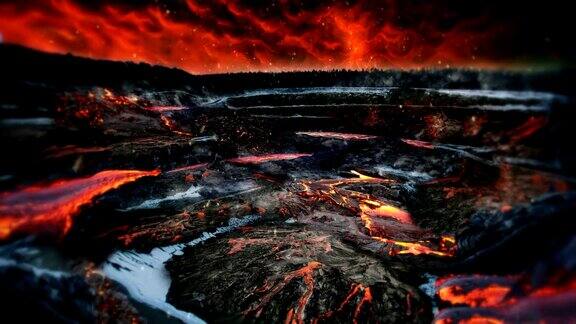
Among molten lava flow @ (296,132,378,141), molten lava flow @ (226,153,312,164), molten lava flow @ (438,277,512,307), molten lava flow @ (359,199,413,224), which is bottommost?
molten lava flow @ (438,277,512,307)

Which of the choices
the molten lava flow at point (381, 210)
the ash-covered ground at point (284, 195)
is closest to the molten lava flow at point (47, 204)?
the ash-covered ground at point (284, 195)

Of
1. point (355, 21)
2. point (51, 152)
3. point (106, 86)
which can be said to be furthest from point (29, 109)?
point (355, 21)

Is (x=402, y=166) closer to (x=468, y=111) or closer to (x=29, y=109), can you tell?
(x=468, y=111)

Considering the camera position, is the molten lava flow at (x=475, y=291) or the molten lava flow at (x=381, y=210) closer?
the molten lava flow at (x=475, y=291)

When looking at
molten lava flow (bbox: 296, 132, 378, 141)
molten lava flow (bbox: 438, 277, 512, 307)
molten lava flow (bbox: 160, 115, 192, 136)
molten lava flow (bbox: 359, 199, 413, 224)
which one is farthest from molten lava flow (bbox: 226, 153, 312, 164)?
molten lava flow (bbox: 438, 277, 512, 307)

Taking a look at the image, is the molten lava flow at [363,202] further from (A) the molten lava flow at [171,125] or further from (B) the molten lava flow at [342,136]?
(A) the molten lava flow at [171,125]

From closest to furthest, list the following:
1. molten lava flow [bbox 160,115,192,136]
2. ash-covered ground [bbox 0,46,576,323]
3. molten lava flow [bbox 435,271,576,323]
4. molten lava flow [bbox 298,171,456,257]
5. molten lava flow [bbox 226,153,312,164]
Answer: molten lava flow [bbox 435,271,576,323] → ash-covered ground [bbox 0,46,576,323] → molten lava flow [bbox 160,115,192,136] → molten lava flow [bbox 226,153,312,164] → molten lava flow [bbox 298,171,456,257]

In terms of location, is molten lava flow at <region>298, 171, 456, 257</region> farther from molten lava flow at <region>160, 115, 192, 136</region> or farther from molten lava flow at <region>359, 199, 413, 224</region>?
molten lava flow at <region>160, 115, 192, 136</region>
